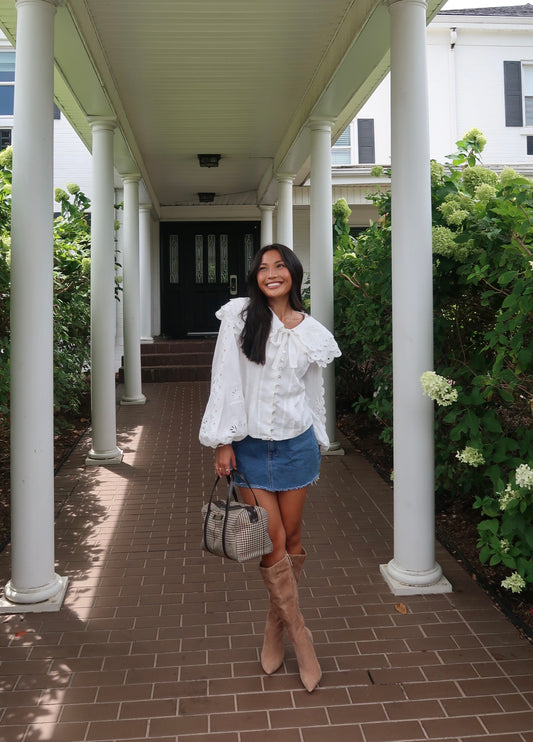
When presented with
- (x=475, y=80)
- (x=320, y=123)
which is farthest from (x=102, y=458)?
(x=475, y=80)

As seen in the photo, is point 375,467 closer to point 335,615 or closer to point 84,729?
point 335,615

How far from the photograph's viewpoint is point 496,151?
1574cm

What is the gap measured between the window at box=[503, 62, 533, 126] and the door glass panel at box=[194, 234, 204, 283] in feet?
23.6

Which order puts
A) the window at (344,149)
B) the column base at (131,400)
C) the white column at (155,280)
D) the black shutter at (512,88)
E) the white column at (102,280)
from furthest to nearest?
the window at (344,149)
the black shutter at (512,88)
the white column at (155,280)
the column base at (131,400)
the white column at (102,280)

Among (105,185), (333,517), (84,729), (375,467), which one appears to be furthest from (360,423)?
(84,729)

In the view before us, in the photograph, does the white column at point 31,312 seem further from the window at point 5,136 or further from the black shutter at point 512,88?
the black shutter at point 512,88

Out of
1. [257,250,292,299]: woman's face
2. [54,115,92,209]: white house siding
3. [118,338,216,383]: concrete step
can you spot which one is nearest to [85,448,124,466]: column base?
[257,250,292,299]: woman's face

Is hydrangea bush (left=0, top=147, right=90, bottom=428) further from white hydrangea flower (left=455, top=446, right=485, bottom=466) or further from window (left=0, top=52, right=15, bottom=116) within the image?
window (left=0, top=52, right=15, bottom=116)

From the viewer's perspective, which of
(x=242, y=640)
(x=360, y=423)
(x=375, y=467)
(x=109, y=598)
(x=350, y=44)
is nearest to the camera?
(x=242, y=640)

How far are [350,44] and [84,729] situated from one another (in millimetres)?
4610

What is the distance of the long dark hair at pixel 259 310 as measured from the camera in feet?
10.0

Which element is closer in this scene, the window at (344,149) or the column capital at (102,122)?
the column capital at (102,122)

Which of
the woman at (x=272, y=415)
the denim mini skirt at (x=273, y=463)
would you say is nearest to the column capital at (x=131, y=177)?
the woman at (x=272, y=415)

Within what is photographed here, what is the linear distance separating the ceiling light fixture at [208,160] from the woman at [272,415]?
281 inches
